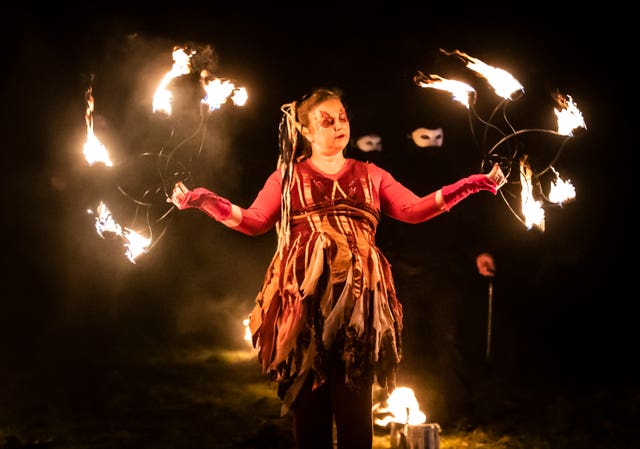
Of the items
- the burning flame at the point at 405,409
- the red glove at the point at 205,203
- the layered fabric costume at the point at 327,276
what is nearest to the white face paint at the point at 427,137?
the burning flame at the point at 405,409

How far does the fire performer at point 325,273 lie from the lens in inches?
98.0

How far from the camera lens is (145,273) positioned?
35.8 ft

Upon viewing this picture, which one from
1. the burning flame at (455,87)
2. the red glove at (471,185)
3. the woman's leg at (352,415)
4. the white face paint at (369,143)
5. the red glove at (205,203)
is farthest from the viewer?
the white face paint at (369,143)

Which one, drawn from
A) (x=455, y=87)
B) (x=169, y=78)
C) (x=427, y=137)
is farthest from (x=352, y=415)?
(x=427, y=137)

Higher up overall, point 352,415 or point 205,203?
point 205,203

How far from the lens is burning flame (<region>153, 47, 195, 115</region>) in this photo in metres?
2.95

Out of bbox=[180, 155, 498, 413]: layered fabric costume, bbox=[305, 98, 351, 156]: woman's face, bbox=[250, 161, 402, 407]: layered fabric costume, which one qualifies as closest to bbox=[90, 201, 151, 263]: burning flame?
bbox=[180, 155, 498, 413]: layered fabric costume

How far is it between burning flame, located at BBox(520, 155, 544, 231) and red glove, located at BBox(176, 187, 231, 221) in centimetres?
134

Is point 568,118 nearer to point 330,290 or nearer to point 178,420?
point 330,290

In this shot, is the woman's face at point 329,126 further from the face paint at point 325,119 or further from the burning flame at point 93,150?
the burning flame at point 93,150

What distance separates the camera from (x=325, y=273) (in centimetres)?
256

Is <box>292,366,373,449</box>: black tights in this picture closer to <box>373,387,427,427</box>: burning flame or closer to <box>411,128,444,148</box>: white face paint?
<box>373,387,427,427</box>: burning flame

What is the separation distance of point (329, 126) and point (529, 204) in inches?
38.6

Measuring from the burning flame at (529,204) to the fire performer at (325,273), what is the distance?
179mm
